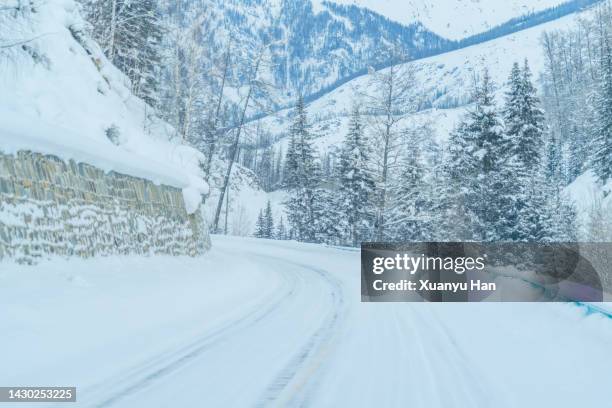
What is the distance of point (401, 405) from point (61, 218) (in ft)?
22.6

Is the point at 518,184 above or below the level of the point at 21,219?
above

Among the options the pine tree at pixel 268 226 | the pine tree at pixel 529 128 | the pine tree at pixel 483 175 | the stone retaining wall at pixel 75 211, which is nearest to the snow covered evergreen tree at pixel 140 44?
the stone retaining wall at pixel 75 211

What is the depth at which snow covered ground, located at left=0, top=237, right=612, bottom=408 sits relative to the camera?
4.93m

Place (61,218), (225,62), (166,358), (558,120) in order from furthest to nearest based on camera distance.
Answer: (558,120), (225,62), (61,218), (166,358)

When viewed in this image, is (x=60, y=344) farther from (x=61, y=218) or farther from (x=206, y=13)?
(x=206, y=13)

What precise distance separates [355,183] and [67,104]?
26914 millimetres

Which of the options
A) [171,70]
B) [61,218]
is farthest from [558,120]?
[61,218]

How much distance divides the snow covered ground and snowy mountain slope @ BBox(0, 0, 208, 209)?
7.21 feet

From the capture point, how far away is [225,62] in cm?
3216

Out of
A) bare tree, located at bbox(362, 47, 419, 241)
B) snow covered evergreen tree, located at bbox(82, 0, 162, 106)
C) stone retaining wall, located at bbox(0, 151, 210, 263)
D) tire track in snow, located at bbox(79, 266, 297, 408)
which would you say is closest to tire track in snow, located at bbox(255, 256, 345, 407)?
tire track in snow, located at bbox(79, 266, 297, 408)

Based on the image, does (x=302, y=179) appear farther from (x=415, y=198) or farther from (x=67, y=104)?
(x=67, y=104)

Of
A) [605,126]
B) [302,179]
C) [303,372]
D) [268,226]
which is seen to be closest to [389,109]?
[303,372]

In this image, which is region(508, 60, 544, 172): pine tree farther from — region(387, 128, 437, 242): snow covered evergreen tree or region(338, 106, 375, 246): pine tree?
region(338, 106, 375, 246): pine tree

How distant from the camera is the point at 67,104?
14.3m
